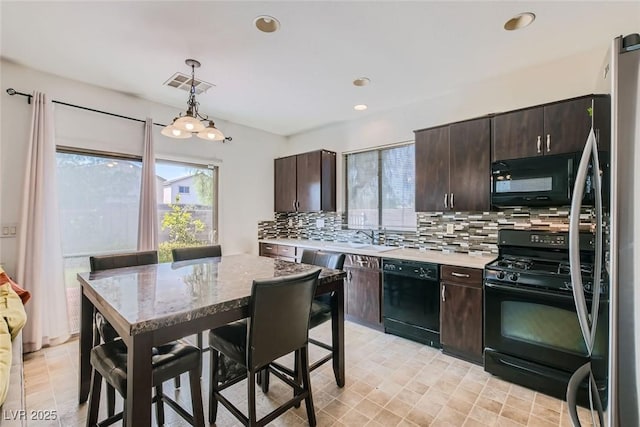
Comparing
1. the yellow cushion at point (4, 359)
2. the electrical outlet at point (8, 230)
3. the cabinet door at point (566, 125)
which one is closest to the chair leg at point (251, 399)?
the yellow cushion at point (4, 359)

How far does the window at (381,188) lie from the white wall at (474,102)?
154 mm

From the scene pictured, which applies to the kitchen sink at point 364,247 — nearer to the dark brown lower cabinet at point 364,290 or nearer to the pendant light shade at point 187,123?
the dark brown lower cabinet at point 364,290

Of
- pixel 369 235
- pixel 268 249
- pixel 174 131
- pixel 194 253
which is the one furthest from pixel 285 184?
pixel 174 131

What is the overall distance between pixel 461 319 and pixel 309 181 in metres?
2.73

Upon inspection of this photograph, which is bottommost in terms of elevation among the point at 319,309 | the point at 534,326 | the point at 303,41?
the point at 534,326

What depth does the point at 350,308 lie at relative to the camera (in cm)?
357

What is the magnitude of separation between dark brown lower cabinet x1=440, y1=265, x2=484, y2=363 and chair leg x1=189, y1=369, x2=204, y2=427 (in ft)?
7.21

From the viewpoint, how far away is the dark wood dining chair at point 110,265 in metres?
1.99

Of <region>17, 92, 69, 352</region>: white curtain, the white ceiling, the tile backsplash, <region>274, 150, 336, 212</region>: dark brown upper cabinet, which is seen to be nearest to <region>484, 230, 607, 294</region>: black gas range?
the tile backsplash

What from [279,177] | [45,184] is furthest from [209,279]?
[279,177]

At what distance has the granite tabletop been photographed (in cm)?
131

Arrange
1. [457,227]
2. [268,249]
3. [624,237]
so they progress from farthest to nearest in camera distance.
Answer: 1. [268,249]
2. [457,227]
3. [624,237]

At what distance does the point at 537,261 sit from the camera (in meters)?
2.46

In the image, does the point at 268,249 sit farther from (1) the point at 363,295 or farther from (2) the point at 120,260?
(2) the point at 120,260
